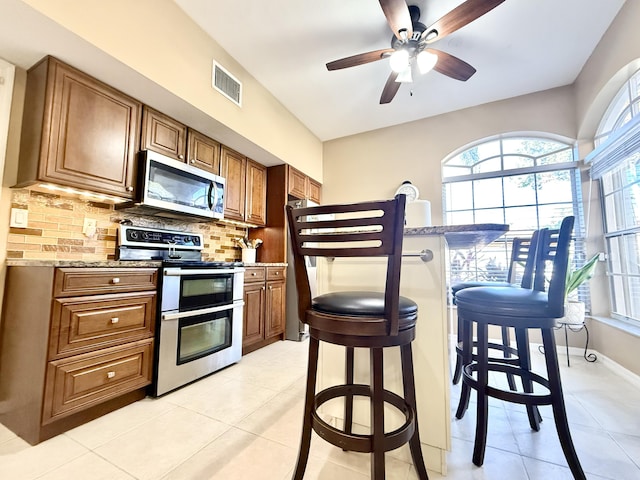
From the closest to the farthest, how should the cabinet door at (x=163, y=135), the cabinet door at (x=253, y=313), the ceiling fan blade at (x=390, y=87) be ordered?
1. the cabinet door at (x=163, y=135)
2. the ceiling fan blade at (x=390, y=87)
3. the cabinet door at (x=253, y=313)

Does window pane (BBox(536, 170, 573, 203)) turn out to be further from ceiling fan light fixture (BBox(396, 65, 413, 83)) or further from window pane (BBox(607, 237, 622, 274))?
ceiling fan light fixture (BBox(396, 65, 413, 83))

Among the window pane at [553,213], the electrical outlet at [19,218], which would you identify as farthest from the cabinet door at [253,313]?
the window pane at [553,213]

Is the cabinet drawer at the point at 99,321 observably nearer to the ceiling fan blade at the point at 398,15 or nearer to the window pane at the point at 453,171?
the ceiling fan blade at the point at 398,15

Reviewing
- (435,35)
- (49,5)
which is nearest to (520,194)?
(435,35)

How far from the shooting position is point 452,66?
233 cm

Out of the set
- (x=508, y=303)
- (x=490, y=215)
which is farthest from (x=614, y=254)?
(x=508, y=303)

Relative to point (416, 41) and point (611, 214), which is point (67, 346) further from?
point (611, 214)

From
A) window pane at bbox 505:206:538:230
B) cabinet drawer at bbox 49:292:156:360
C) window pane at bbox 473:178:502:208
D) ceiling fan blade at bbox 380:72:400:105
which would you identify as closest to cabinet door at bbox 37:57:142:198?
cabinet drawer at bbox 49:292:156:360

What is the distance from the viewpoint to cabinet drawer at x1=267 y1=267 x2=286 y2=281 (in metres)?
3.19

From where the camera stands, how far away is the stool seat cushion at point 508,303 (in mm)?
1205

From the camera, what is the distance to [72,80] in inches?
72.2

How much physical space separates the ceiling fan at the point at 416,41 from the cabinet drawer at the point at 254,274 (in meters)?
2.01

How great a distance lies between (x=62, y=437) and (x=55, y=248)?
1163 millimetres

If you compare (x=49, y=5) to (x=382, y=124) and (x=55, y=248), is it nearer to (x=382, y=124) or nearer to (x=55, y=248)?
(x=55, y=248)
